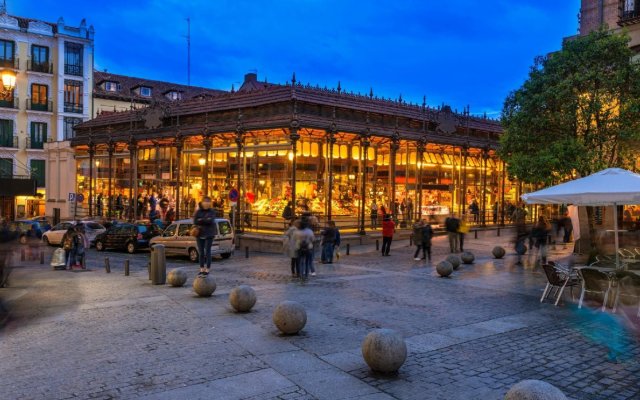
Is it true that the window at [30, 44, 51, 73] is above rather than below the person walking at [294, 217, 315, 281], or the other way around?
above

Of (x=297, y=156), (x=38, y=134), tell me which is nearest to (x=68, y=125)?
(x=38, y=134)

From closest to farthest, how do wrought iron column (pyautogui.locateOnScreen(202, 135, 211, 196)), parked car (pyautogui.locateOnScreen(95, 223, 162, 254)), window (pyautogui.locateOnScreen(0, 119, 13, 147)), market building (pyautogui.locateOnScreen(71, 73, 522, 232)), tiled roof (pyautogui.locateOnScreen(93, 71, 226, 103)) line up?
1. parked car (pyautogui.locateOnScreen(95, 223, 162, 254))
2. market building (pyautogui.locateOnScreen(71, 73, 522, 232))
3. wrought iron column (pyautogui.locateOnScreen(202, 135, 211, 196))
4. window (pyautogui.locateOnScreen(0, 119, 13, 147))
5. tiled roof (pyautogui.locateOnScreen(93, 71, 226, 103))

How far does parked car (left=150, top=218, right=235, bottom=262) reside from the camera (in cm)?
2103

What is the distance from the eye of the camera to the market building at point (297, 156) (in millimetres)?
25938

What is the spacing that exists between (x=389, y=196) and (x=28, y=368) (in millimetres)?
24948

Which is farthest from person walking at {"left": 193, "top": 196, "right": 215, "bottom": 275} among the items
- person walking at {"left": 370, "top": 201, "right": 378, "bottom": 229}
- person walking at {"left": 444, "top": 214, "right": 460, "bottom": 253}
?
person walking at {"left": 370, "top": 201, "right": 378, "bottom": 229}

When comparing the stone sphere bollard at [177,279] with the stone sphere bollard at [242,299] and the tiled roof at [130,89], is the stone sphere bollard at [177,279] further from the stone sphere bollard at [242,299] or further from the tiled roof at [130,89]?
the tiled roof at [130,89]

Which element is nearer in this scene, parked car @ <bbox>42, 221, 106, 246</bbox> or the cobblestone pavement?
the cobblestone pavement

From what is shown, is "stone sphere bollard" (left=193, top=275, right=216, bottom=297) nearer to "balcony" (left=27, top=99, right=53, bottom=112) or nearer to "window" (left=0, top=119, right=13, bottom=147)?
"window" (left=0, top=119, right=13, bottom=147)

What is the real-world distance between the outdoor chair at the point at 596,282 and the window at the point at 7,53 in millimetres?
47001

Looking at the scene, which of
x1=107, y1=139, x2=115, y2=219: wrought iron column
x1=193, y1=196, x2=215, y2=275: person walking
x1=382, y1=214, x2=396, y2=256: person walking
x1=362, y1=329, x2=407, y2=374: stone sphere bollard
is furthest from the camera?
x1=107, y1=139, x2=115, y2=219: wrought iron column

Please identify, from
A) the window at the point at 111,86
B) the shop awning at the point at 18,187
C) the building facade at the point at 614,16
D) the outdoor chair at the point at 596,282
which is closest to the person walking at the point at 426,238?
the outdoor chair at the point at 596,282

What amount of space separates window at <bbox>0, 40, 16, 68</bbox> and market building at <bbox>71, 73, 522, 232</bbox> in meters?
11.4

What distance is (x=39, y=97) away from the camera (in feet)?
151
